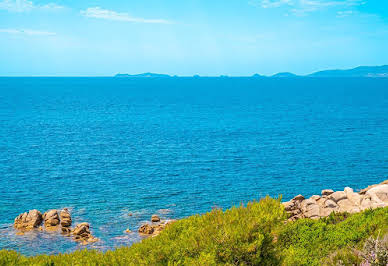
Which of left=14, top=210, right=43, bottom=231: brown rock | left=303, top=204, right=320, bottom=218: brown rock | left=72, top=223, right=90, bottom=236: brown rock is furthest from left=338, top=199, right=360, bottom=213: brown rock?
left=14, top=210, right=43, bottom=231: brown rock

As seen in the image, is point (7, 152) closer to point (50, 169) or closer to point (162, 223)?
point (50, 169)

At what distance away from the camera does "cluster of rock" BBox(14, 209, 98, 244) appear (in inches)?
1459

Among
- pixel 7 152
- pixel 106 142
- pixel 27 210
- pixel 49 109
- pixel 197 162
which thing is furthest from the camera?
pixel 49 109

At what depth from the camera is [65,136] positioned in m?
84.0

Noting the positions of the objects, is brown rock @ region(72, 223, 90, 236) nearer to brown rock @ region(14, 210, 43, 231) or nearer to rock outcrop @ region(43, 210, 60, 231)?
rock outcrop @ region(43, 210, 60, 231)

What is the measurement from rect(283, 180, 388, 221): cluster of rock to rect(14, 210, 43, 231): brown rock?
25158 mm

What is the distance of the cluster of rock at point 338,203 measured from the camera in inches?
1297

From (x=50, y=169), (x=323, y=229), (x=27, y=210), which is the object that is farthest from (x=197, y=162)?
(x=323, y=229)

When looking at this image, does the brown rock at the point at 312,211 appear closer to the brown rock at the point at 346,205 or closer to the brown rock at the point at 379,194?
the brown rock at the point at 346,205

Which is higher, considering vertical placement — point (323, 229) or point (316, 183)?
point (323, 229)

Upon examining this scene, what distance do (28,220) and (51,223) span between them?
2.30m

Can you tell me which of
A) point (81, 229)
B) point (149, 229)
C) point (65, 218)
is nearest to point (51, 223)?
point (65, 218)

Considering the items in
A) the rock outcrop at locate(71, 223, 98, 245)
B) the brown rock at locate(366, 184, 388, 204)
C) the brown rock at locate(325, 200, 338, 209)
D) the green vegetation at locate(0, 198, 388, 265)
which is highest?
the green vegetation at locate(0, 198, 388, 265)

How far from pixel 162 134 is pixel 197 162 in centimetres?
2630
